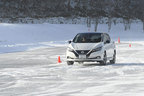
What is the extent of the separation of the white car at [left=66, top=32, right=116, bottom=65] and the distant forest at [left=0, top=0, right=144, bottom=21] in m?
95.3

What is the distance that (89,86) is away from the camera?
13.2m

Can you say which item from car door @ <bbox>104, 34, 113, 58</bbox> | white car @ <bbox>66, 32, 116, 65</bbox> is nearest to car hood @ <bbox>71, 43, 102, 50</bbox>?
white car @ <bbox>66, 32, 116, 65</bbox>

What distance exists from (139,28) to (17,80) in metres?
99.1

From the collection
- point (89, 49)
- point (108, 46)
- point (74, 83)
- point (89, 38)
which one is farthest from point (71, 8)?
point (74, 83)

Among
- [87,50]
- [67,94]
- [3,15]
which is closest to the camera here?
[67,94]

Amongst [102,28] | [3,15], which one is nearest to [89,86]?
[102,28]

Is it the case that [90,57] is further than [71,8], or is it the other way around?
[71,8]

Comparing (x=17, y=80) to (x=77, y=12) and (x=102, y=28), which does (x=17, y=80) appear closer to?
(x=102, y=28)

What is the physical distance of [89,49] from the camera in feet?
68.6

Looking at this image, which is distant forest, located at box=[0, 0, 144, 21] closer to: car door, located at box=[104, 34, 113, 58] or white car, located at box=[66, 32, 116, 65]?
car door, located at box=[104, 34, 113, 58]

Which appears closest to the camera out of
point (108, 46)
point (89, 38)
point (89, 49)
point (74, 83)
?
point (74, 83)

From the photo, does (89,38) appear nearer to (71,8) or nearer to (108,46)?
(108,46)

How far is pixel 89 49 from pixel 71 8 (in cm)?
11950

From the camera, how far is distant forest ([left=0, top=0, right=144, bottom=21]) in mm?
124894
